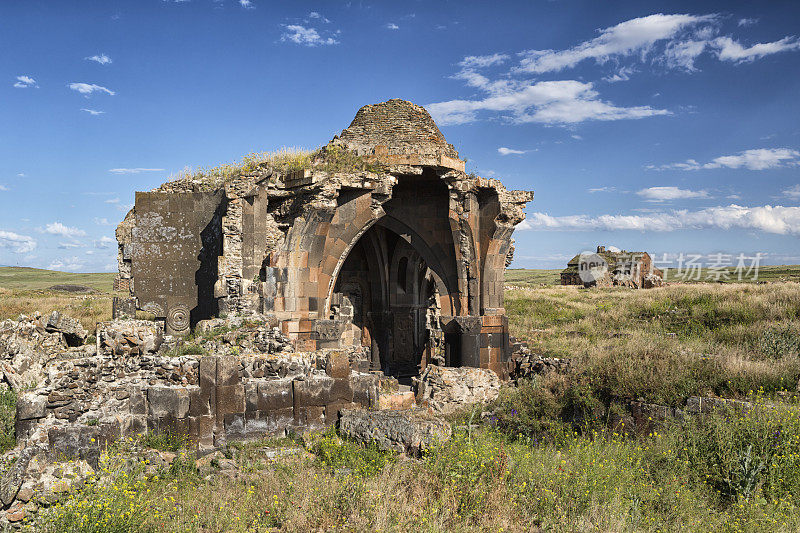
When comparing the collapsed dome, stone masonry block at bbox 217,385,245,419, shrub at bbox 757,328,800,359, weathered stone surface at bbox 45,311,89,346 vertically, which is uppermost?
the collapsed dome

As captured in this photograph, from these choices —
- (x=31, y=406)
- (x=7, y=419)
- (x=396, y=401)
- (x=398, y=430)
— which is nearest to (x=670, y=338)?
(x=396, y=401)

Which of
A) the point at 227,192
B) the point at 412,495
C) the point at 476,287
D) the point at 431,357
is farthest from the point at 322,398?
the point at 431,357

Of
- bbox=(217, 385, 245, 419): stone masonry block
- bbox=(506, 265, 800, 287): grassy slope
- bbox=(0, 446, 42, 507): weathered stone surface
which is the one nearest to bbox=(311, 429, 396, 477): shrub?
bbox=(217, 385, 245, 419): stone masonry block

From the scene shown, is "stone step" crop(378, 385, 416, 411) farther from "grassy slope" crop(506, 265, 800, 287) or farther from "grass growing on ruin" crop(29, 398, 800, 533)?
"grassy slope" crop(506, 265, 800, 287)

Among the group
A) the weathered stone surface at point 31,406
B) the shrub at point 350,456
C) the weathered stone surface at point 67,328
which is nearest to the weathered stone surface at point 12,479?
the weathered stone surface at point 31,406

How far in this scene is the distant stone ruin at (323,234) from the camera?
10.2 m

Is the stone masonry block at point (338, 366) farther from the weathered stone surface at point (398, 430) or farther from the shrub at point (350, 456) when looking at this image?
the shrub at point (350, 456)

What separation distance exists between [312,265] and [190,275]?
2857 mm

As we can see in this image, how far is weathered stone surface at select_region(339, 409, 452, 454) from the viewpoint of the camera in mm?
6215

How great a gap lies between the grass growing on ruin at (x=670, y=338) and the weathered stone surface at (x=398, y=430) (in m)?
3.70

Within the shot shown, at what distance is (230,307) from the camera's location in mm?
9391

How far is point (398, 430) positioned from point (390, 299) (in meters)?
11.1

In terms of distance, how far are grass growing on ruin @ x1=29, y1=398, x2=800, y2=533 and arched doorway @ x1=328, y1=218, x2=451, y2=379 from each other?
1071 centimetres

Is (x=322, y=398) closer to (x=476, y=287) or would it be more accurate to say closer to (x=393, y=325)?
(x=476, y=287)
